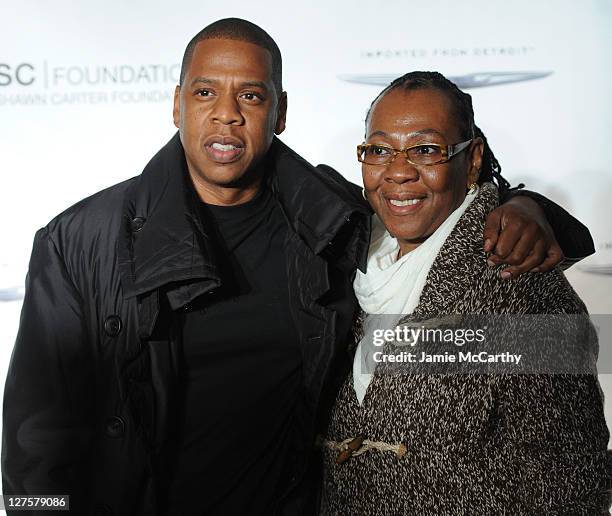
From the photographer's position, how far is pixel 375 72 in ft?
7.20

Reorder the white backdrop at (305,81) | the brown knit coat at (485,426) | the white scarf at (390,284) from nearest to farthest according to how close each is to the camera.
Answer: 1. the brown knit coat at (485,426)
2. the white scarf at (390,284)
3. the white backdrop at (305,81)

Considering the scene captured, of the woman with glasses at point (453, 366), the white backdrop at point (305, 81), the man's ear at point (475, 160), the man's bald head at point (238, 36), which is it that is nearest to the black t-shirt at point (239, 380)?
the woman with glasses at point (453, 366)

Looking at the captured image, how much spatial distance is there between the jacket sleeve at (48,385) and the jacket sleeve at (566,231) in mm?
822

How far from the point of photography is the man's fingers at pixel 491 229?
1.31 meters

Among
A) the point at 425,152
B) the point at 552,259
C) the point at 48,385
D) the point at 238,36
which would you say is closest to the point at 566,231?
the point at 552,259

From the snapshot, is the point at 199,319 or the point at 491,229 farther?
the point at 199,319

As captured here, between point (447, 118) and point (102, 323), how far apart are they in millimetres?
715

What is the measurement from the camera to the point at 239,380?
1.52 meters

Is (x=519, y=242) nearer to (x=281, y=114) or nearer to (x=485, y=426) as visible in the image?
(x=485, y=426)

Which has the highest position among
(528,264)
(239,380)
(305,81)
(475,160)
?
(305,81)

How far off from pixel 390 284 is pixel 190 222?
377 mm

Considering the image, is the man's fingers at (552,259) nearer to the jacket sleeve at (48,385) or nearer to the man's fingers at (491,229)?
the man's fingers at (491,229)

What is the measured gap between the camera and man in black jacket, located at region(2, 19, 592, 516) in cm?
143

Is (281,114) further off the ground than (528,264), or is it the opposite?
(281,114)
